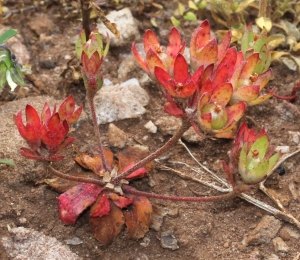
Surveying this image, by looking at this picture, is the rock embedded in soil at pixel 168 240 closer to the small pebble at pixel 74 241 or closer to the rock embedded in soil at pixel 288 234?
the small pebble at pixel 74 241

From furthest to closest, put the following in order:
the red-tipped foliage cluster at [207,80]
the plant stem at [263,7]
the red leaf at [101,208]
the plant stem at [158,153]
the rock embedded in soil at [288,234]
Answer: the plant stem at [263,7] → the rock embedded in soil at [288,234] → the red leaf at [101,208] → the plant stem at [158,153] → the red-tipped foliage cluster at [207,80]

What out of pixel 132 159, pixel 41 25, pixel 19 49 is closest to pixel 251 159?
pixel 132 159


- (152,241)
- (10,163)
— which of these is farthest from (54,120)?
(152,241)

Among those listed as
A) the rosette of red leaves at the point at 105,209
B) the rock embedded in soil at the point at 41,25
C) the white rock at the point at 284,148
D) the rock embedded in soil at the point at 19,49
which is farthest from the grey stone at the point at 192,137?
the rock embedded in soil at the point at 41,25

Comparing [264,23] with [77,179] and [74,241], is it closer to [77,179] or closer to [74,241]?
[77,179]

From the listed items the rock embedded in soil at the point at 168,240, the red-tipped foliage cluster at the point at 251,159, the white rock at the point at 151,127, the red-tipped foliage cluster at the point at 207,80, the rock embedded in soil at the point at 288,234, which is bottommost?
the rock embedded in soil at the point at 288,234
